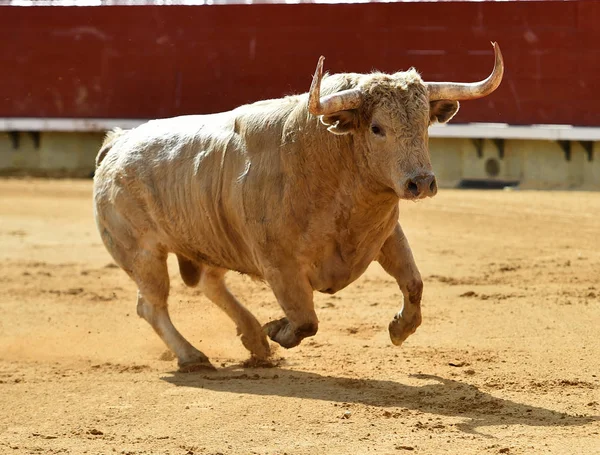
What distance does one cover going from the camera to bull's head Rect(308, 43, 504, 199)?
425 cm

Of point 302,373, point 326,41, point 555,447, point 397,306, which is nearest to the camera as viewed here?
point 555,447

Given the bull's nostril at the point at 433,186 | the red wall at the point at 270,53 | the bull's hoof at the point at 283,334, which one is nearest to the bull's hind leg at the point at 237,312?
the bull's hoof at the point at 283,334

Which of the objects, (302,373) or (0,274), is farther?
(0,274)

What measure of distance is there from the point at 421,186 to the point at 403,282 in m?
0.97

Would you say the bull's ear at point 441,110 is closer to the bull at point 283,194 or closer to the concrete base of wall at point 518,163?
the bull at point 283,194

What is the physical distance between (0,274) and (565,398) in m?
4.85

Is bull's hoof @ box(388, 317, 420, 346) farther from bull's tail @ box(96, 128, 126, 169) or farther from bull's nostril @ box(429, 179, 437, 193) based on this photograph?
bull's tail @ box(96, 128, 126, 169)

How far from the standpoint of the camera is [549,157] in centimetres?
1216

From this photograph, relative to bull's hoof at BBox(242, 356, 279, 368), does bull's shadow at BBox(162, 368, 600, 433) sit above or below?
above

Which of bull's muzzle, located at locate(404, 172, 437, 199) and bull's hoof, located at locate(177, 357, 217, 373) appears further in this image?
bull's hoof, located at locate(177, 357, 217, 373)

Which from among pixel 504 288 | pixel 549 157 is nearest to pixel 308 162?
pixel 504 288

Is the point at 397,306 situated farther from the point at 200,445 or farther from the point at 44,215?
the point at 44,215

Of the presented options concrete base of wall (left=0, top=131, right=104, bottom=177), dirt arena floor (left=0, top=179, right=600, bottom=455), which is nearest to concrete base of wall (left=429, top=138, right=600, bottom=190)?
dirt arena floor (left=0, top=179, right=600, bottom=455)

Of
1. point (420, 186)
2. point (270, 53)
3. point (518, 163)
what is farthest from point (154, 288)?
point (270, 53)
